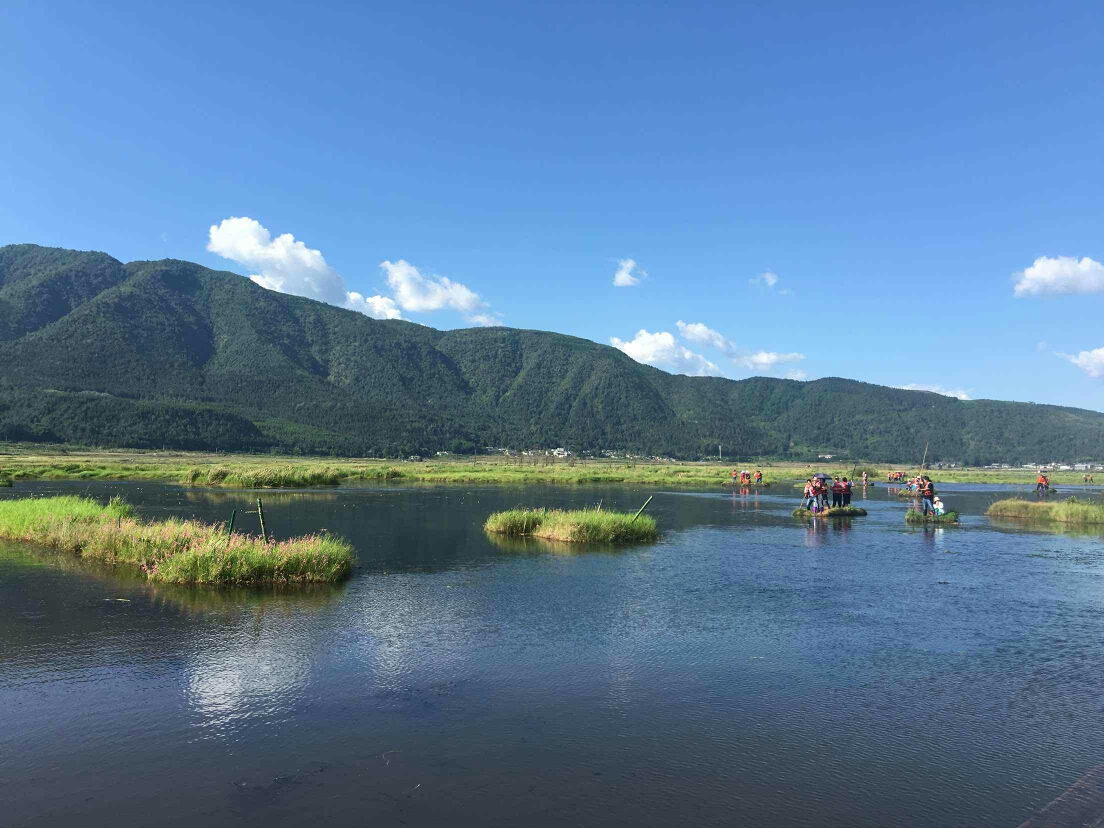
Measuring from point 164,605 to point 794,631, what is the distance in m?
15.0

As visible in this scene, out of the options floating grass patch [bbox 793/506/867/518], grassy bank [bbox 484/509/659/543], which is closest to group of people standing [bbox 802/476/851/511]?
floating grass patch [bbox 793/506/867/518]

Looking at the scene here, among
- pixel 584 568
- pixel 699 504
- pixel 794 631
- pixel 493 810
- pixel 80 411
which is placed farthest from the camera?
pixel 80 411

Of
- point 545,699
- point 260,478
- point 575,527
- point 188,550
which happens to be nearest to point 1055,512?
point 575,527

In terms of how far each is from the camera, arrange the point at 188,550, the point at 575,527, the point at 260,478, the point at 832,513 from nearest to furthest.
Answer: the point at 188,550, the point at 575,527, the point at 832,513, the point at 260,478

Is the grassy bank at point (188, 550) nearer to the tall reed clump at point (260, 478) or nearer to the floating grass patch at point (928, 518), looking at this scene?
the floating grass patch at point (928, 518)

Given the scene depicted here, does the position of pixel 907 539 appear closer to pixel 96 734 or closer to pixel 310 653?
pixel 310 653

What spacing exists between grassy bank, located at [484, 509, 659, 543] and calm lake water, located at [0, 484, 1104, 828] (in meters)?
8.27

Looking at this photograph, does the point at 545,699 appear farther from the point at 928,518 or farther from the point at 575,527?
the point at 928,518

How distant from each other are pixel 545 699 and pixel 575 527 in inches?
822

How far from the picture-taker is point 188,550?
2091 centimetres

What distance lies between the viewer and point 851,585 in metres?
23.4

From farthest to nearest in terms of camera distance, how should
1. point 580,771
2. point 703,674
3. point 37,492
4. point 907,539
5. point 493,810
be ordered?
1. point 37,492
2. point 907,539
3. point 703,674
4. point 580,771
5. point 493,810

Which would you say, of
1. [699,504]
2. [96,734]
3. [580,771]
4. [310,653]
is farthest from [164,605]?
[699,504]

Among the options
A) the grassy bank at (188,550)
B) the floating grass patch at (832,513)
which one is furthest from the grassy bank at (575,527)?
the floating grass patch at (832,513)
